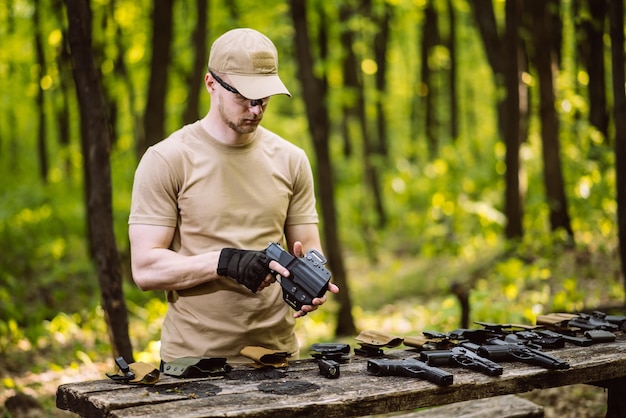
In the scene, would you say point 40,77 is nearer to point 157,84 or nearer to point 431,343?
point 157,84

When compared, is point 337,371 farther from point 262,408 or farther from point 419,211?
point 419,211

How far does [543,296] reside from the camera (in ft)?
34.1

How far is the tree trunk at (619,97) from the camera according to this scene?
728 cm

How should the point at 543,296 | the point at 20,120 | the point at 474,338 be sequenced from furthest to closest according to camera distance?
1. the point at 20,120
2. the point at 543,296
3. the point at 474,338

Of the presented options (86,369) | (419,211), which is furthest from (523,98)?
(86,369)

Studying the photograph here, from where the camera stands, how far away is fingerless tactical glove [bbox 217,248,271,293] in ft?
10.6

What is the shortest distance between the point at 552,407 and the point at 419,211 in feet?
35.8

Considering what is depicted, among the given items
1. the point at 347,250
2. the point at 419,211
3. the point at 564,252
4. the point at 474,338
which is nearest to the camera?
the point at 474,338

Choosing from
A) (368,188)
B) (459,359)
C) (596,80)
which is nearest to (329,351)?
(459,359)

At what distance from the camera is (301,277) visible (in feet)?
10.7

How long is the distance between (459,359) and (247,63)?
1.71 metres

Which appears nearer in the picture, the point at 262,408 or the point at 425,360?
the point at 262,408

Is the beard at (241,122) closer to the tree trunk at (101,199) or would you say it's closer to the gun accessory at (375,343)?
the gun accessory at (375,343)

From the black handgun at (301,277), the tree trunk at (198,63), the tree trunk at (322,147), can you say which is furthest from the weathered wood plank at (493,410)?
the tree trunk at (198,63)
